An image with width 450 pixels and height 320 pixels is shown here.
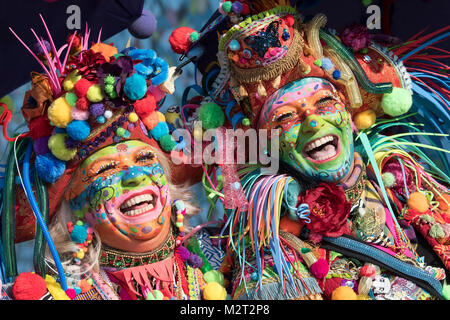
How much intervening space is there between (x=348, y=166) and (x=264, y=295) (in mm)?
698

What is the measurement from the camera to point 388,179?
373cm

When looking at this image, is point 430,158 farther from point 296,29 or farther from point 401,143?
point 296,29

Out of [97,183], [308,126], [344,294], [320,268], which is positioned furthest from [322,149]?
[97,183]

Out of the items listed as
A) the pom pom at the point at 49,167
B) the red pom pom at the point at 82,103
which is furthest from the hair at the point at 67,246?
the red pom pom at the point at 82,103

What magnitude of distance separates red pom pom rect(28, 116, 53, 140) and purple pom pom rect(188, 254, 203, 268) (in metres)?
0.88

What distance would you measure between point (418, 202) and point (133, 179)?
1.38 metres

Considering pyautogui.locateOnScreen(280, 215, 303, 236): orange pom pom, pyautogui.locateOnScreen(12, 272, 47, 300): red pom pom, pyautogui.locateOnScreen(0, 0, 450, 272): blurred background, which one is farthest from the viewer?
pyautogui.locateOnScreen(0, 0, 450, 272): blurred background

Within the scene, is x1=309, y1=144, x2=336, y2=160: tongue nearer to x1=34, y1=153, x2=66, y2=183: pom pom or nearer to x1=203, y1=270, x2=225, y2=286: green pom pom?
x1=203, y1=270, x2=225, y2=286: green pom pom

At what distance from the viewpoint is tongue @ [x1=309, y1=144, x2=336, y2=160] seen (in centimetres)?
344

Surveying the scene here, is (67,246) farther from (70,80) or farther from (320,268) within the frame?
(320,268)

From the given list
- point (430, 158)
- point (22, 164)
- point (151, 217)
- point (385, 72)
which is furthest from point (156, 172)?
point (430, 158)

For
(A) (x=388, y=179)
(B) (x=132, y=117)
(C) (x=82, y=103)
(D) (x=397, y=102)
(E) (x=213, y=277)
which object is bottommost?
(E) (x=213, y=277)

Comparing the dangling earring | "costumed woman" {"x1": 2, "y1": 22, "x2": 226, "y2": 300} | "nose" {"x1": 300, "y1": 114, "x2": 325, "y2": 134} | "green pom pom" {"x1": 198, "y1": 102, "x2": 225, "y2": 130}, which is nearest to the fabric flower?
"nose" {"x1": 300, "y1": 114, "x2": 325, "y2": 134}

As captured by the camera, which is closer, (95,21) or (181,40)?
(181,40)
